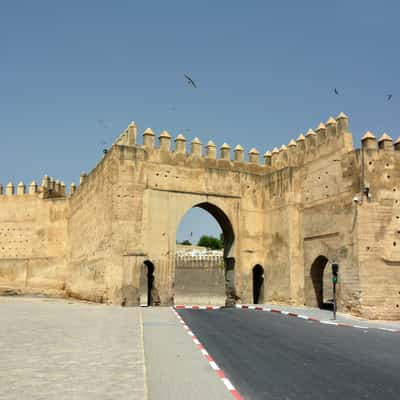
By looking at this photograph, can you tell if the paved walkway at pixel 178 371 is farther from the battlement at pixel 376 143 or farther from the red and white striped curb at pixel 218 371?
the battlement at pixel 376 143

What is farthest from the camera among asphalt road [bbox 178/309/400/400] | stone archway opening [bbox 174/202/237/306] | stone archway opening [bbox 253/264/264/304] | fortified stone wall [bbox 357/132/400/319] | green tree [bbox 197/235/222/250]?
green tree [bbox 197/235/222/250]

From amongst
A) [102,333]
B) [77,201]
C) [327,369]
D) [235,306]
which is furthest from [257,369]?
[77,201]

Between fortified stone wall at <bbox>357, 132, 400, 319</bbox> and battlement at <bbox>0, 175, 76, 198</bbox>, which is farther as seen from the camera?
battlement at <bbox>0, 175, 76, 198</bbox>

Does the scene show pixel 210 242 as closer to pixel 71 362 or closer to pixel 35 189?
pixel 35 189

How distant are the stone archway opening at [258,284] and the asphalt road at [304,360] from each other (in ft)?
31.9

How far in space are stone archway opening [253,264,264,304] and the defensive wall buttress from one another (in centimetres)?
12

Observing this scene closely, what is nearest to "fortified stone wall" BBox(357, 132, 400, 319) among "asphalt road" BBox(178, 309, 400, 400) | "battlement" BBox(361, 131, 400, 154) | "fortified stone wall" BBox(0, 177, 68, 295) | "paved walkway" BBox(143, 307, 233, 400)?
"battlement" BBox(361, 131, 400, 154)

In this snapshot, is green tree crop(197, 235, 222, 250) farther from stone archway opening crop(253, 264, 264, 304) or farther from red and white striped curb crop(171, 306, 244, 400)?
red and white striped curb crop(171, 306, 244, 400)

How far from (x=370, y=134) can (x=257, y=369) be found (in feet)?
42.8

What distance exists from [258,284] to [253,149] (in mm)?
6481

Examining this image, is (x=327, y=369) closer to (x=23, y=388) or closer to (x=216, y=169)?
(x=23, y=388)

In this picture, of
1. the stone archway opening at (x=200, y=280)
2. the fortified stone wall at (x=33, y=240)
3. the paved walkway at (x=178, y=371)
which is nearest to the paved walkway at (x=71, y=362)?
the paved walkway at (x=178, y=371)

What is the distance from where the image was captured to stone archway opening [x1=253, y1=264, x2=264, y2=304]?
75.5 ft

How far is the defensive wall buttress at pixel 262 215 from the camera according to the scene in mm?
17297
